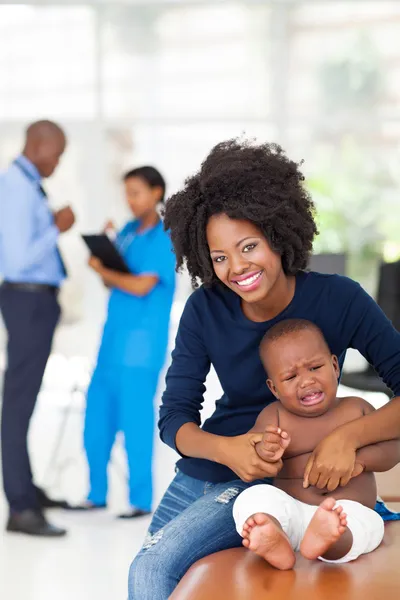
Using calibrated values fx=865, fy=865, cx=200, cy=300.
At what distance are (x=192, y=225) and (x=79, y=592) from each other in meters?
1.63

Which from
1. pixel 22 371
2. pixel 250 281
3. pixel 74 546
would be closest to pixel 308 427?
pixel 250 281

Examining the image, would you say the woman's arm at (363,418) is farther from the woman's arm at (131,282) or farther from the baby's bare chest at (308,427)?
the woman's arm at (131,282)

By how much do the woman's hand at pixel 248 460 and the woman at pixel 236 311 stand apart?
2.9 inches

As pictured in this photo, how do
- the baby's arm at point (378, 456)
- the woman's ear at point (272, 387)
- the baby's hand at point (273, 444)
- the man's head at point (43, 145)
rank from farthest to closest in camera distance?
the man's head at point (43, 145), the woman's ear at point (272, 387), the baby's arm at point (378, 456), the baby's hand at point (273, 444)

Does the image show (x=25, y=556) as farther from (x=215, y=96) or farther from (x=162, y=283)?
(x=215, y=96)

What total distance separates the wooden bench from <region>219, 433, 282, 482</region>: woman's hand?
0.15 metres

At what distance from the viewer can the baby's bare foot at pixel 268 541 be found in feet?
4.33

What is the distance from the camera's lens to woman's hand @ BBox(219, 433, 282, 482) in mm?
1396

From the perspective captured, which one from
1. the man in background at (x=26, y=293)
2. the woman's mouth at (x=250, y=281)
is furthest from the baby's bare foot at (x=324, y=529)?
the man in background at (x=26, y=293)

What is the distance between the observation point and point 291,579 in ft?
4.37

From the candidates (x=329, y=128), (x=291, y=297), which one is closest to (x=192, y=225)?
(x=291, y=297)

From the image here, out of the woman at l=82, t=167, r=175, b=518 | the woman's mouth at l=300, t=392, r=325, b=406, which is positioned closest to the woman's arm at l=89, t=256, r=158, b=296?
the woman at l=82, t=167, r=175, b=518

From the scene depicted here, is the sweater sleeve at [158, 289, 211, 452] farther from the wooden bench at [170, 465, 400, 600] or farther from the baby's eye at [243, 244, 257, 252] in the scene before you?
the wooden bench at [170, 465, 400, 600]

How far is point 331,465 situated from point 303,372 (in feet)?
0.61
